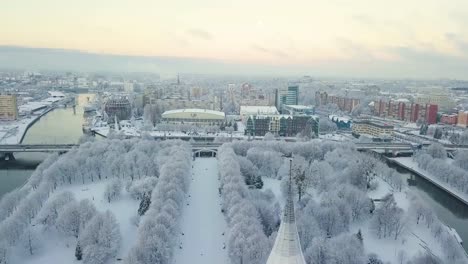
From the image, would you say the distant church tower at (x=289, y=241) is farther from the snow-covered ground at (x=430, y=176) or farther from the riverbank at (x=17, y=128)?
the riverbank at (x=17, y=128)

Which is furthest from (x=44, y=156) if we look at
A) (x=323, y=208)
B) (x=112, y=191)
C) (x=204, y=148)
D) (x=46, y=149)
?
(x=323, y=208)

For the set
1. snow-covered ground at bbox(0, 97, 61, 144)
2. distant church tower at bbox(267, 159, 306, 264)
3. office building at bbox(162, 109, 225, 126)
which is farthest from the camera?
office building at bbox(162, 109, 225, 126)

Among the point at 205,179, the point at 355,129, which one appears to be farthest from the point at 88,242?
the point at 355,129

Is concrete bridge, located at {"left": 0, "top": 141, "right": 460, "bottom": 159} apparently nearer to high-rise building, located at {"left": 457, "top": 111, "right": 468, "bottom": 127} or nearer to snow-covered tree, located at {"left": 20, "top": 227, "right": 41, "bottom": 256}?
high-rise building, located at {"left": 457, "top": 111, "right": 468, "bottom": 127}

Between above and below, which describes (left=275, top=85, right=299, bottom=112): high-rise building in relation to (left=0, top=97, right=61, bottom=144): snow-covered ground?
above

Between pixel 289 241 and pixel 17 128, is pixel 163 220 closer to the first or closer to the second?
pixel 289 241

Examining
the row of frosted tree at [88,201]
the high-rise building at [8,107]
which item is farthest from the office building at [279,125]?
the high-rise building at [8,107]

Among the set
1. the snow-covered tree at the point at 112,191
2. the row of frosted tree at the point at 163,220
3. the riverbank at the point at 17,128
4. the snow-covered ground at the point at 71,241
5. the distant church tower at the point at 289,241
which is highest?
the distant church tower at the point at 289,241

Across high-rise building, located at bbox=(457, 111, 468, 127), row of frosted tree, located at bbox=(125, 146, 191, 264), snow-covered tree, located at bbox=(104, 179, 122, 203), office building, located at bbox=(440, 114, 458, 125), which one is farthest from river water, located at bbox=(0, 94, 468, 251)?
office building, located at bbox=(440, 114, 458, 125)
